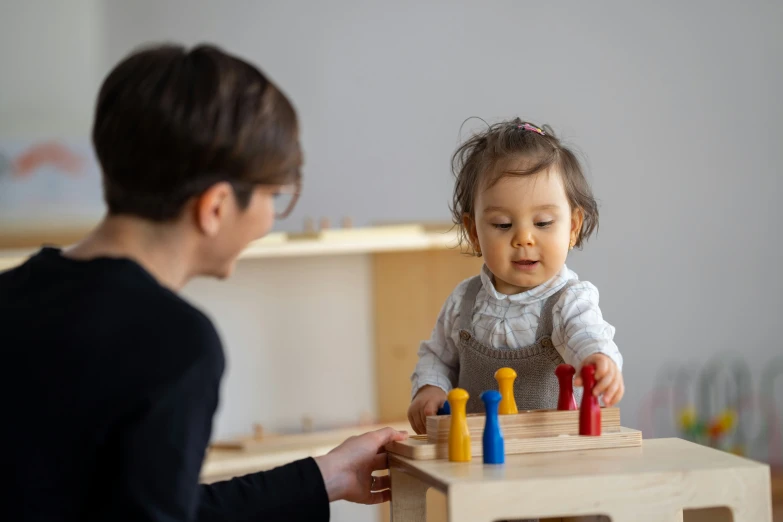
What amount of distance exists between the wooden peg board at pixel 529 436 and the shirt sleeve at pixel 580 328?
0.28 feet

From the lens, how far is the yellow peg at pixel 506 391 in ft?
3.54

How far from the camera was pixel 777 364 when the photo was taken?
311 centimetres

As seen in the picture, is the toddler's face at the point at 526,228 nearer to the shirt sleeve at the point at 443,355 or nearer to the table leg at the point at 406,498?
the shirt sleeve at the point at 443,355

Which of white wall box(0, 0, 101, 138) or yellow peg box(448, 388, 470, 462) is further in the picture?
white wall box(0, 0, 101, 138)

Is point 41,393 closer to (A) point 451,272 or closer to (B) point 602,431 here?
(B) point 602,431

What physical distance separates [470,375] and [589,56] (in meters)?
1.97

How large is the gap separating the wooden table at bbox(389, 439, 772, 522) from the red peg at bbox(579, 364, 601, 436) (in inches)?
2.5

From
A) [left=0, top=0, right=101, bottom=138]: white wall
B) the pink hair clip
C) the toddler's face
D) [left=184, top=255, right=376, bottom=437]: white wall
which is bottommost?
[left=184, top=255, right=376, bottom=437]: white wall

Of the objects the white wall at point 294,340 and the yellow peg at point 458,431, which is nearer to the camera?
the yellow peg at point 458,431

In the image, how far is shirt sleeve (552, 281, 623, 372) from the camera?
1110mm

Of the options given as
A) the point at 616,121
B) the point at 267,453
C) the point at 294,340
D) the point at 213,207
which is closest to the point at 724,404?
the point at 616,121

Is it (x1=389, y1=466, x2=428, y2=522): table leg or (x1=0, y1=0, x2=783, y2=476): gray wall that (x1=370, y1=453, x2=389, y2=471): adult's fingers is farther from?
(x1=0, y1=0, x2=783, y2=476): gray wall

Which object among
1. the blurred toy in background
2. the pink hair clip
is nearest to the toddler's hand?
the pink hair clip

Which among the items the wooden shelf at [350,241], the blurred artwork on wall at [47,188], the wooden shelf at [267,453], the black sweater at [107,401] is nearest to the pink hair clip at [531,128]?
the black sweater at [107,401]
